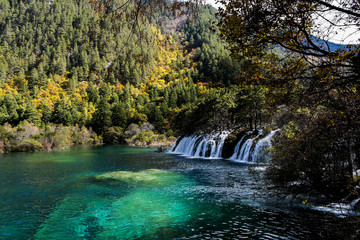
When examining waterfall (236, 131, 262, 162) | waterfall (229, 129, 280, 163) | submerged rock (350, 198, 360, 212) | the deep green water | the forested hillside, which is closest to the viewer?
the deep green water

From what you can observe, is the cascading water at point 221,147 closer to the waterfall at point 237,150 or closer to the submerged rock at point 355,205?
the waterfall at point 237,150

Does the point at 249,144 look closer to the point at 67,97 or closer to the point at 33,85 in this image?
the point at 67,97

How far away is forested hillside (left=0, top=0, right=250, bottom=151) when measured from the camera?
63.6m

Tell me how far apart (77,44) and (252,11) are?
11971 cm

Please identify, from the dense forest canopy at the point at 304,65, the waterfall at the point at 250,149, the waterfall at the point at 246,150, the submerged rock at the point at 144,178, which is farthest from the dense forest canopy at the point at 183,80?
Result: the submerged rock at the point at 144,178

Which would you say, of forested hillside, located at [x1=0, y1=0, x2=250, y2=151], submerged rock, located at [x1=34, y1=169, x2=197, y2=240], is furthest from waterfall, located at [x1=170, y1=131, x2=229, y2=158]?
submerged rock, located at [x1=34, y1=169, x2=197, y2=240]

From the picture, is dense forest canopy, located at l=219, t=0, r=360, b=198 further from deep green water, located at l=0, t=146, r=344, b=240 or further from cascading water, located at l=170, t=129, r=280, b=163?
cascading water, located at l=170, t=129, r=280, b=163

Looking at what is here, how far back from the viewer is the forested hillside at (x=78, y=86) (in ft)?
209

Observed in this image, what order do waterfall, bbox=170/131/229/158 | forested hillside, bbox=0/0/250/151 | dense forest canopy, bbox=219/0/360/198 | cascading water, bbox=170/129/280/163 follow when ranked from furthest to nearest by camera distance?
forested hillside, bbox=0/0/250/151 → waterfall, bbox=170/131/229/158 → cascading water, bbox=170/129/280/163 → dense forest canopy, bbox=219/0/360/198

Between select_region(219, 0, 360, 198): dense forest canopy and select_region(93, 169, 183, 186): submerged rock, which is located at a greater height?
select_region(219, 0, 360, 198): dense forest canopy

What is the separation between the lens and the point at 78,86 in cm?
9100

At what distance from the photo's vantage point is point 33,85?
270 feet

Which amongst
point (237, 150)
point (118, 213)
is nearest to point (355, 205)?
point (118, 213)

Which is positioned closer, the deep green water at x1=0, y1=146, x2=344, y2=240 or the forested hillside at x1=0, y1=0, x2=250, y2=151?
the deep green water at x1=0, y1=146, x2=344, y2=240
